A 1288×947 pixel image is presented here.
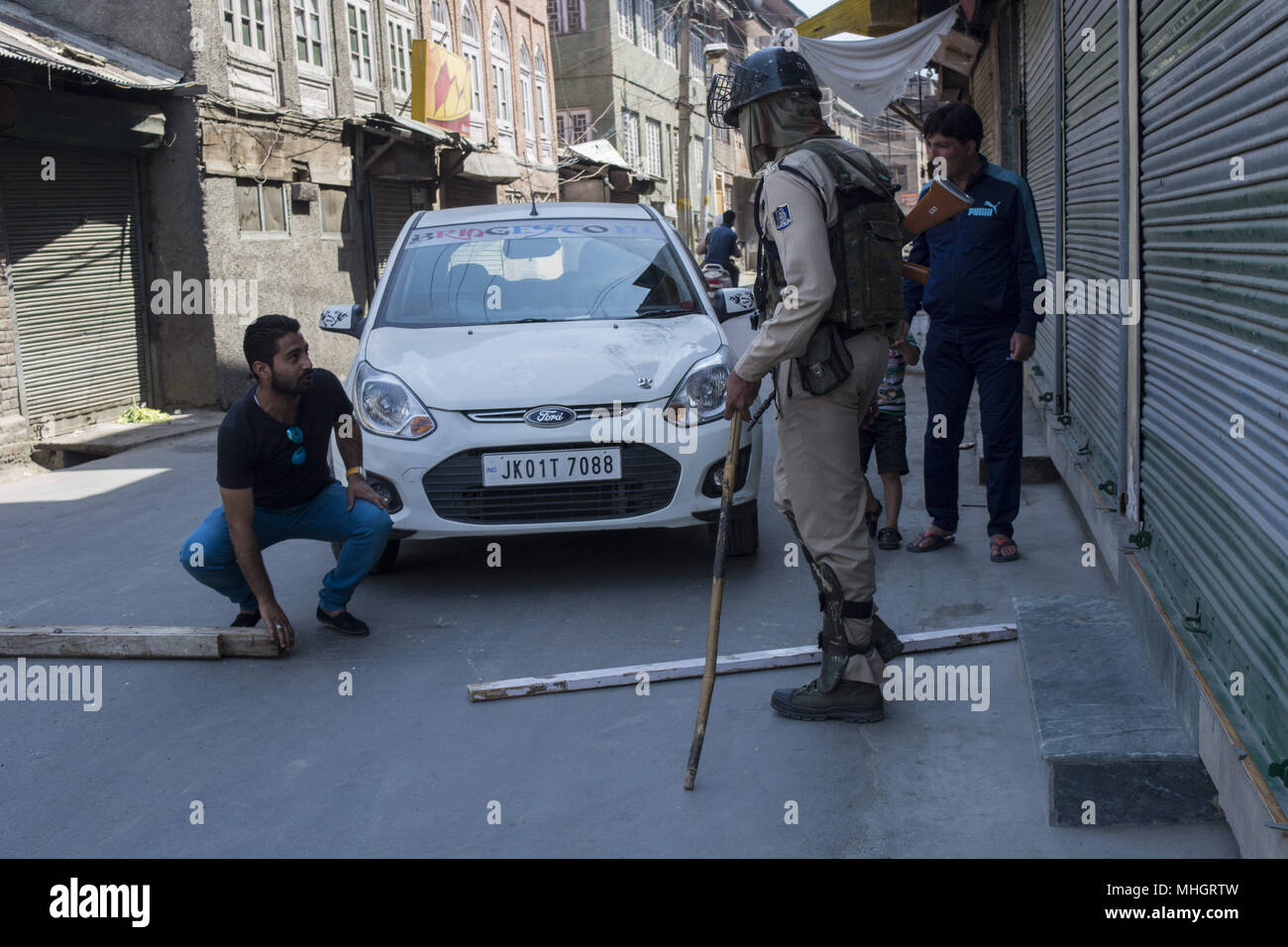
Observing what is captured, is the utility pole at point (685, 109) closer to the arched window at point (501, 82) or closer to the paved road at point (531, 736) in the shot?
the arched window at point (501, 82)

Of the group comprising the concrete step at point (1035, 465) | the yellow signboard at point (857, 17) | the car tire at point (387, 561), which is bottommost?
the car tire at point (387, 561)

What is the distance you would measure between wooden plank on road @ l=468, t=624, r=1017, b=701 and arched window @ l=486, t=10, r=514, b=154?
74.9 feet

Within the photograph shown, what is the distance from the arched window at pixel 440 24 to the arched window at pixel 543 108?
17.9ft

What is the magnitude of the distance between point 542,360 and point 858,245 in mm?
2078

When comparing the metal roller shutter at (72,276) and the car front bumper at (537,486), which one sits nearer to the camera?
the car front bumper at (537,486)

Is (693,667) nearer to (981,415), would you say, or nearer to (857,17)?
(981,415)

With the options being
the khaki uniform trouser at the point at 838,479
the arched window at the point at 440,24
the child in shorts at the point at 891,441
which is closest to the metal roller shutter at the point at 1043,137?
the child in shorts at the point at 891,441

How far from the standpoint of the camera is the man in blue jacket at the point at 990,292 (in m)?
5.79

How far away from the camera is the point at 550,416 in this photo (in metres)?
5.45

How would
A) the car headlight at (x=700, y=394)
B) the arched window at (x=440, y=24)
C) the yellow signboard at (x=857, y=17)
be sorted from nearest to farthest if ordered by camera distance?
the car headlight at (x=700, y=394)
the yellow signboard at (x=857, y=17)
the arched window at (x=440, y=24)

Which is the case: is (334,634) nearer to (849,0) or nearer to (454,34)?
(849,0)

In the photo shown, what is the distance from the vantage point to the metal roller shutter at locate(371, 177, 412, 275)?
1967cm
